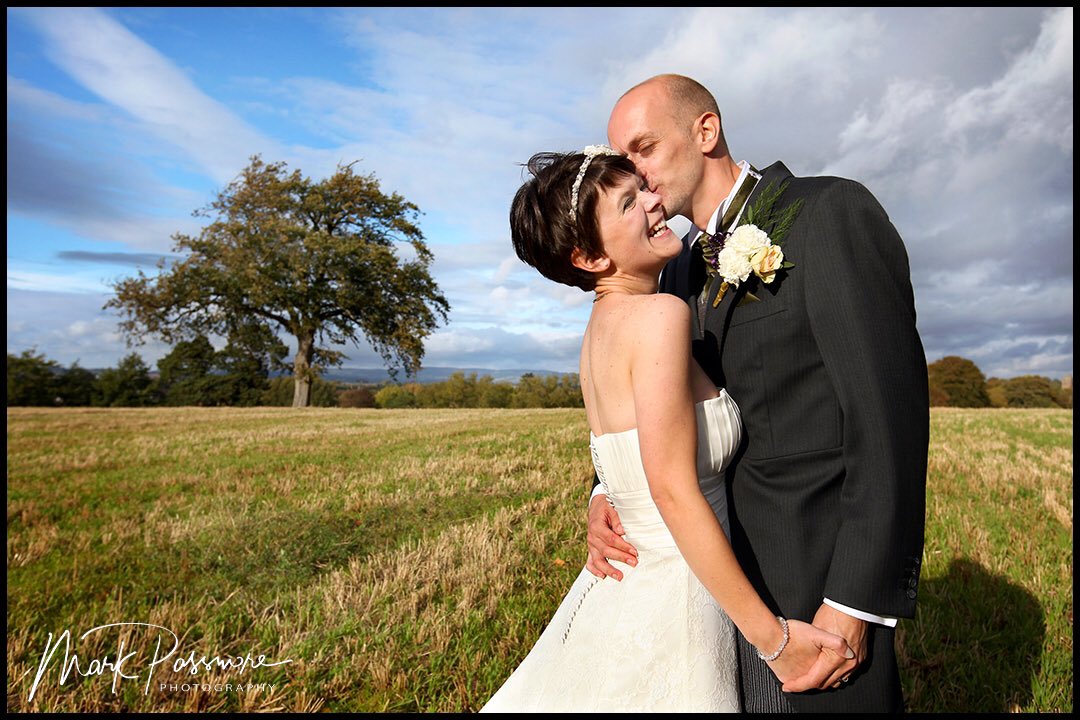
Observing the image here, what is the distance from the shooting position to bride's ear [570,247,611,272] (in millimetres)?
2738

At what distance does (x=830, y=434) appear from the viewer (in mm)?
2445

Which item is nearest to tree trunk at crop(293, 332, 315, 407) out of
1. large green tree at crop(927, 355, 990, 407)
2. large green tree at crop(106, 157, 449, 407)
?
large green tree at crop(106, 157, 449, 407)

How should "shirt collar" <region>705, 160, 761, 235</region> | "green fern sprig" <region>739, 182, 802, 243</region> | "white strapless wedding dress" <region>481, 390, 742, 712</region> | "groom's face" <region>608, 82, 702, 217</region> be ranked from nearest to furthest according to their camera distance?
"white strapless wedding dress" <region>481, 390, 742, 712</region> < "green fern sprig" <region>739, 182, 802, 243</region> < "shirt collar" <region>705, 160, 761, 235</region> < "groom's face" <region>608, 82, 702, 217</region>

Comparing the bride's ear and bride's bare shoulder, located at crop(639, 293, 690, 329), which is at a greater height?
the bride's ear

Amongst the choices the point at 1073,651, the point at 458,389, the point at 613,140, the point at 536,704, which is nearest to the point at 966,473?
the point at 1073,651

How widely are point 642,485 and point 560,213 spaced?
1117 mm

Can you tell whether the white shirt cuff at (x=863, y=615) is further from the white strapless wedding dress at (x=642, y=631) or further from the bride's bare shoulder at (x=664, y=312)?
the bride's bare shoulder at (x=664, y=312)

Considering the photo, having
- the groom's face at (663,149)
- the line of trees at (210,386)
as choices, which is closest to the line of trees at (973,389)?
the line of trees at (210,386)

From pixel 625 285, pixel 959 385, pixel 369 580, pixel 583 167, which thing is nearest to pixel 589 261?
pixel 625 285

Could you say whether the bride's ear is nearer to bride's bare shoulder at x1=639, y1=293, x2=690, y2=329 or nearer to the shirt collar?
bride's bare shoulder at x1=639, y1=293, x2=690, y2=329

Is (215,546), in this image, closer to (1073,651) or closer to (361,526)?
(361,526)

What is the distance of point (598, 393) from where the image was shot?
105 inches

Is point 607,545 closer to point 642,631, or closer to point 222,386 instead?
point 642,631

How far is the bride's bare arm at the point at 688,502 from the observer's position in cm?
226
